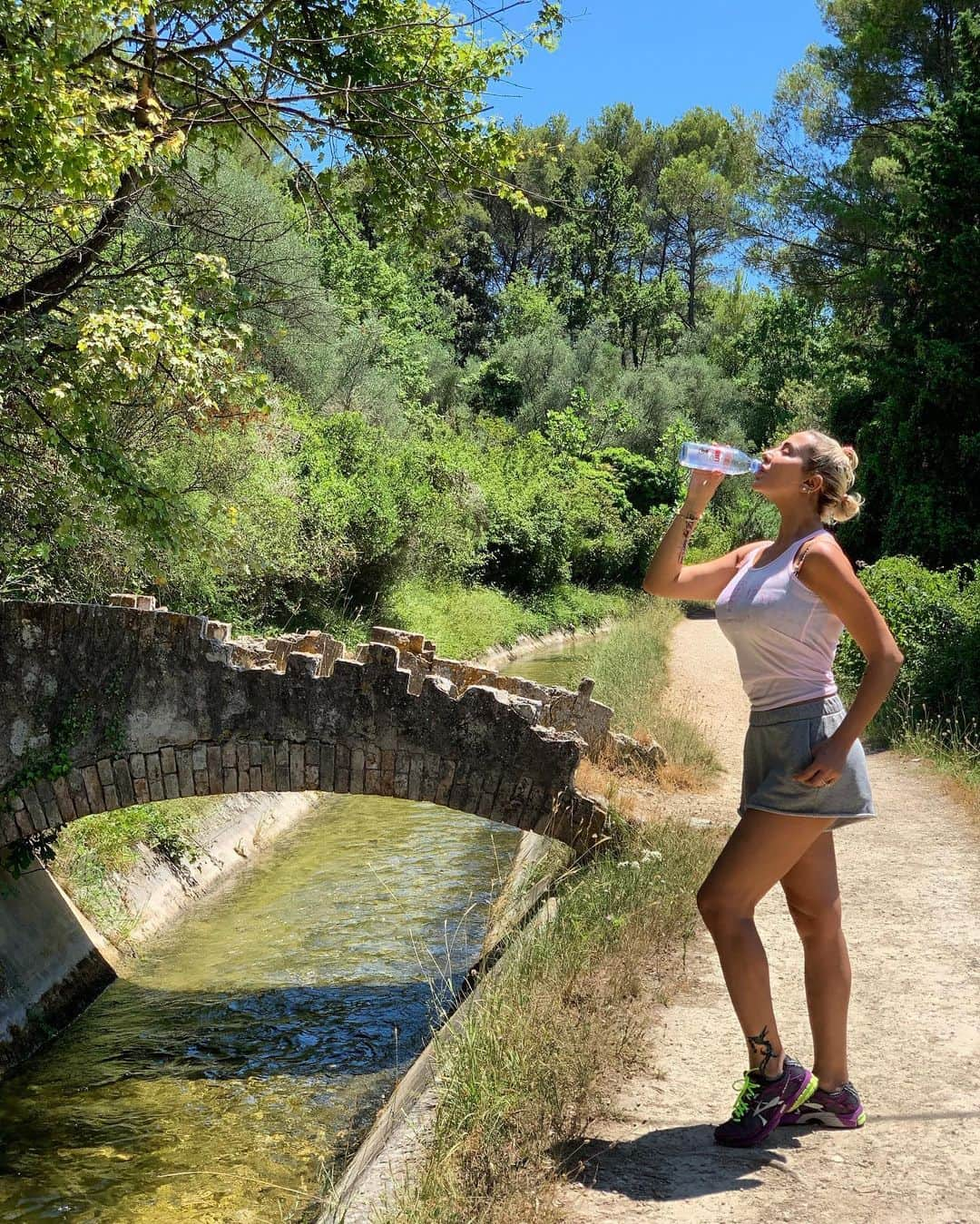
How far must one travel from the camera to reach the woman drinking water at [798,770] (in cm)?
380

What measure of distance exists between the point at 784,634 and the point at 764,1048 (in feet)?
4.52

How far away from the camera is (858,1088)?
178 inches

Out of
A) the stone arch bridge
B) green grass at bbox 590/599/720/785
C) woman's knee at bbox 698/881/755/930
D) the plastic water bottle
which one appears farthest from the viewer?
green grass at bbox 590/599/720/785

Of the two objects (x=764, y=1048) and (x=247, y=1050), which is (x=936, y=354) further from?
(x=764, y=1048)

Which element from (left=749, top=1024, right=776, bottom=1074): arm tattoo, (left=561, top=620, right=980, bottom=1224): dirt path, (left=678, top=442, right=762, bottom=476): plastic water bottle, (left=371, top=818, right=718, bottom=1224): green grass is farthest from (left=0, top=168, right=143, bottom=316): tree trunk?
(left=749, top=1024, right=776, bottom=1074): arm tattoo

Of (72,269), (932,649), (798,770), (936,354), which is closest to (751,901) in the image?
(798,770)

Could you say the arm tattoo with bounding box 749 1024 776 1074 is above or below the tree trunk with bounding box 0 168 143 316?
below

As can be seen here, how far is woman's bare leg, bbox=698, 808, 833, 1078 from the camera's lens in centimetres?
385

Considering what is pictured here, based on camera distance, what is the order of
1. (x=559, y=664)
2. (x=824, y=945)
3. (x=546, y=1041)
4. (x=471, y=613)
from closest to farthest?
(x=824, y=945) < (x=546, y=1041) < (x=559, y=664) < (x=471, y=613)

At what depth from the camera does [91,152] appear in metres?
6.28

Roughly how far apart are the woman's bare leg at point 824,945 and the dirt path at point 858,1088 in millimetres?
375

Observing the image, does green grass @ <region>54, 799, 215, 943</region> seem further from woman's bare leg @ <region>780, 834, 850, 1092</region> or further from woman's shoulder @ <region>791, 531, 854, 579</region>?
woman's shoulder @ <region>791, 531, 854, 579</region>

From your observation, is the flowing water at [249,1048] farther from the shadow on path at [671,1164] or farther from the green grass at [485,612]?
the green grass at [485,612]

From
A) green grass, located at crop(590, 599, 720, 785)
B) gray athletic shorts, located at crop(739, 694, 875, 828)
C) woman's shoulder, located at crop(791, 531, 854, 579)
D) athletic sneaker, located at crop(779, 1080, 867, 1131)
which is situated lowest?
athletic sneaker, located at crop(779, 1080, 867, 1131)
